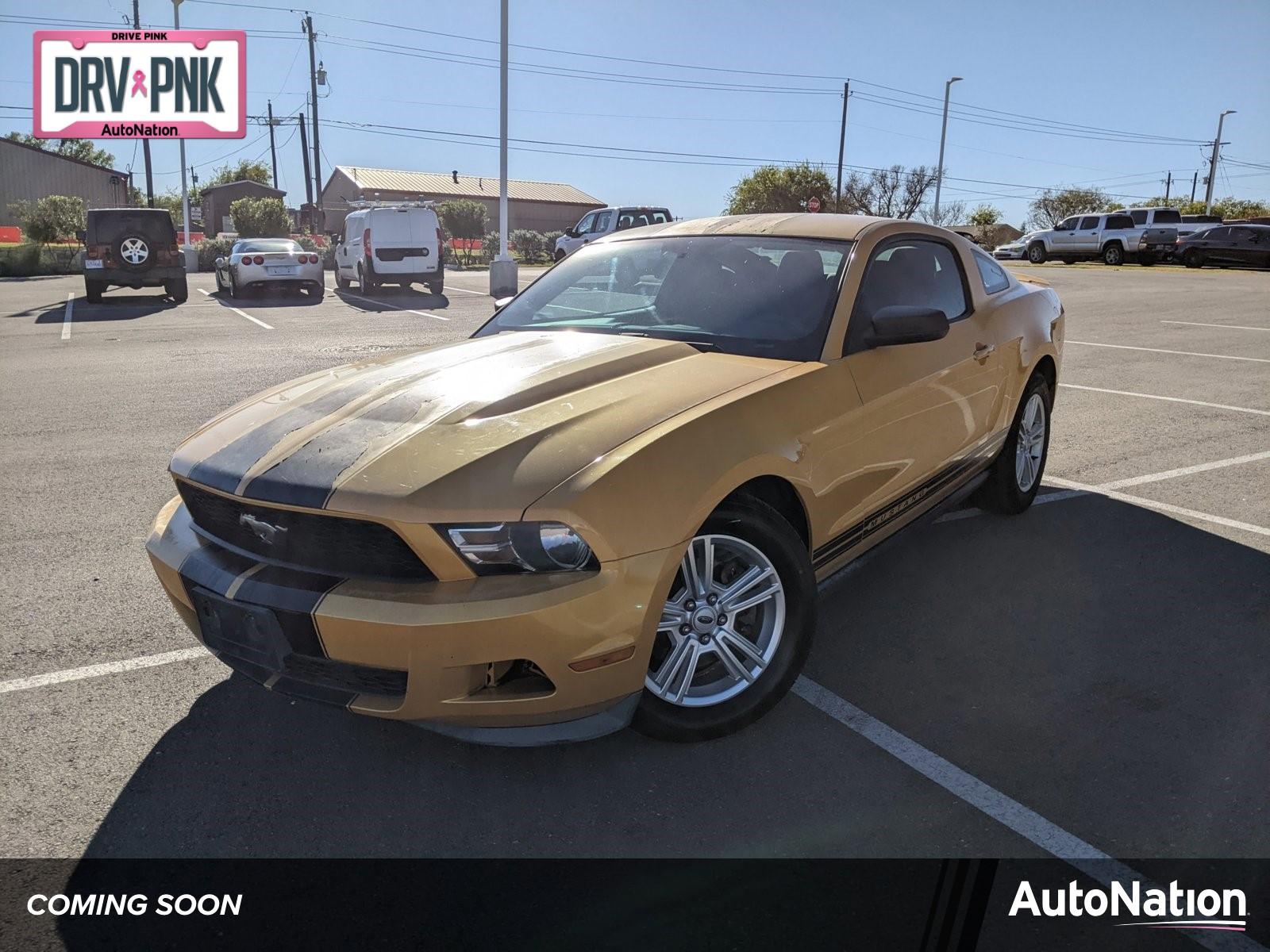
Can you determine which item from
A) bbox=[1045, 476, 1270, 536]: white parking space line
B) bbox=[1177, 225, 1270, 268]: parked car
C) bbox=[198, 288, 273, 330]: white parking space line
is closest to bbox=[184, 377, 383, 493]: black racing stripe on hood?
bbox=[1045, 476, 1270, 536]: white parking space line

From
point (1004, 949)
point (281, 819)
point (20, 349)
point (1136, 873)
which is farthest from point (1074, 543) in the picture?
point (20, 349)

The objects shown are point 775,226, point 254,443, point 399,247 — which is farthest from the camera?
point 399,247

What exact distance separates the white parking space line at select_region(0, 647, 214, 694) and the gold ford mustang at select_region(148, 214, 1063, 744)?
61 centimetres

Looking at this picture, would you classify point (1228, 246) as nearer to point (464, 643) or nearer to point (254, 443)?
point (254, 443)

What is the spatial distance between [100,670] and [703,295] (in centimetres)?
264

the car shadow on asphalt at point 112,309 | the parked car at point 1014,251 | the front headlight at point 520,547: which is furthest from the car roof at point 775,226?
the parked car at point 1014,251

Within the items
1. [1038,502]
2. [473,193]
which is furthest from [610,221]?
[473,193]

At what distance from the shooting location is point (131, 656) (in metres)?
3.69

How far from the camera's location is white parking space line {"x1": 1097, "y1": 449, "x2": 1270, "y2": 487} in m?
6.09

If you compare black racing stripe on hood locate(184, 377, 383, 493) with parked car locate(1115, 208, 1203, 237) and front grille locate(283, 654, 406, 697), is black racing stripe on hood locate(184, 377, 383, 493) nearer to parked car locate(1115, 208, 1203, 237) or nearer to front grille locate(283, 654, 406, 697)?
front grille locate(283, 654, 406, 697)

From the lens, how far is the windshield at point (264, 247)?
830 inches

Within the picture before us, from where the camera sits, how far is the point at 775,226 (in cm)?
429

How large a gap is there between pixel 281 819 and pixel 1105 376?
9755 mm

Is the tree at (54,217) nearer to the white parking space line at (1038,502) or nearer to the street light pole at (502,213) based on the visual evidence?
the street light pole at (502,213)
